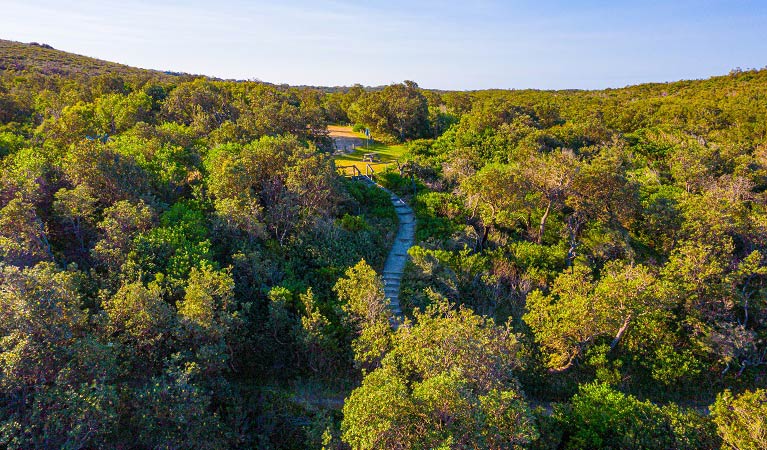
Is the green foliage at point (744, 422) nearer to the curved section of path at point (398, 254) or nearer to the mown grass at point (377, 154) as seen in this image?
the curved section of path at point (398, 254)

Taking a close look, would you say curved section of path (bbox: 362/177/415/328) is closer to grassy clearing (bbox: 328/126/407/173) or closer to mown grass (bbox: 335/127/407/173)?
mown grass (bbox: 335/127/407/173)

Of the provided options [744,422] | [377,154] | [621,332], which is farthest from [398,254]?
[377,154]

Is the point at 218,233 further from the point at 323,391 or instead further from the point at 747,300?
the point at 747,300

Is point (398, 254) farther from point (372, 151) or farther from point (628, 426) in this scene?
point (372, 151)

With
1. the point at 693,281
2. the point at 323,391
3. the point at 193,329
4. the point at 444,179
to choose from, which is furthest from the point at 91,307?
the point at 693,281

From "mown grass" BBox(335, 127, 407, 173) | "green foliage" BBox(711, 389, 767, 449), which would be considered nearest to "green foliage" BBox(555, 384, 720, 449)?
"green foliage" BBox(711, 389, 767, 449)

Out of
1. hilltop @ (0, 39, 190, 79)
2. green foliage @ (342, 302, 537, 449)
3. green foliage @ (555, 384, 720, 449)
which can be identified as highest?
hilltop @ (0, 39, 190, 79)
